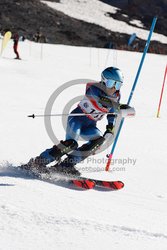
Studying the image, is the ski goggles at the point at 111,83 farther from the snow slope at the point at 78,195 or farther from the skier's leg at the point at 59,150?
the snow slope at the point at 78,195

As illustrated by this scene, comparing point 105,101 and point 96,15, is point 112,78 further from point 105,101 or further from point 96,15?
point 96,15

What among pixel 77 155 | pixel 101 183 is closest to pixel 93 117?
pixel 77 155

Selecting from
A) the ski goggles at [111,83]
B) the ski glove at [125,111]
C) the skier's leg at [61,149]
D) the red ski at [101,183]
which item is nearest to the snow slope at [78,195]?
the red ski at [101,183]

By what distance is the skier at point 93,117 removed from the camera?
5.28 m

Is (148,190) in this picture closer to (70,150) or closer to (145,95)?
(70,150)

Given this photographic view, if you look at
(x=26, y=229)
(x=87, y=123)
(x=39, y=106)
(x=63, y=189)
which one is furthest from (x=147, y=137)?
(x=26, y=229)

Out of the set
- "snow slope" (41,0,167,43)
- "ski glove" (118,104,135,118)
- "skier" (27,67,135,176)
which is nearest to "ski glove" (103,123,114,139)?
"skier" (27,67,135,176)

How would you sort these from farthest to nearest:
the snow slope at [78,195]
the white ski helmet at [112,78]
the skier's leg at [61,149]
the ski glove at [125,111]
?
the ski glove at [125,111] < the white ski helmet at [112,78] < the skier's leg at [61,149] < the snow slope at [78,195]

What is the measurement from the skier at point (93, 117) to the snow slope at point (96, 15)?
4175 centimetres

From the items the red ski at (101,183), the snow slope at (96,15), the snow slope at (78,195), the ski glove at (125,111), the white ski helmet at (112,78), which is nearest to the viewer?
the snow slope at (78,195)

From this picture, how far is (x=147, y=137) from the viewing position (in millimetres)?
9023

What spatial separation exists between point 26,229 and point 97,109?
2450 mm

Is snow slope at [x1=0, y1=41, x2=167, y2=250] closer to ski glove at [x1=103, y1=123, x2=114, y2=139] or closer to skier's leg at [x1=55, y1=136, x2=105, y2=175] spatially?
skier's leg at [x1=55, y1=136, x2=105, y2=175]

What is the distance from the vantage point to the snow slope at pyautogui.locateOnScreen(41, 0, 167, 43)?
47.2m
